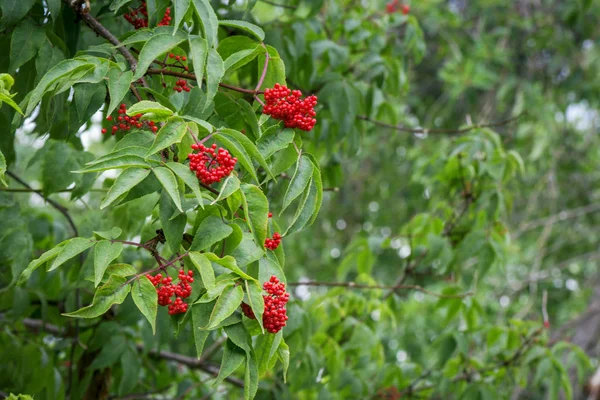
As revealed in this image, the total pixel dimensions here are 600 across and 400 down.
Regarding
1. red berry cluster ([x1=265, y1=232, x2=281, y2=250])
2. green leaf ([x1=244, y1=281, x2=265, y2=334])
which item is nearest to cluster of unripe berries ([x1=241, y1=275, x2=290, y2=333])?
green leaf ([x1=244, y1=281, x2=265, y2=334])

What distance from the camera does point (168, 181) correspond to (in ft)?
4.17

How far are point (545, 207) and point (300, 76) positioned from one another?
13.0 ft

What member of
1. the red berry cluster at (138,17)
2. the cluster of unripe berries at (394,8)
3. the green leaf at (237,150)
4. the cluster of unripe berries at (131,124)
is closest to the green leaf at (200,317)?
the green leaf at (237,150)

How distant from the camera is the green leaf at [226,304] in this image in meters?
1.24

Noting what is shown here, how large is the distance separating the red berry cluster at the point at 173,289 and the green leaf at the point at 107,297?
0.07 m

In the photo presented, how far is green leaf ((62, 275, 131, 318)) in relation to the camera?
50.6 inches

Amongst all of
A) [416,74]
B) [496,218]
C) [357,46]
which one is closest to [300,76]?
[357,46]

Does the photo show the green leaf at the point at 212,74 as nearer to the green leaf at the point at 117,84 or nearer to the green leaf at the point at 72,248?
the green leaf at the point at 117,84

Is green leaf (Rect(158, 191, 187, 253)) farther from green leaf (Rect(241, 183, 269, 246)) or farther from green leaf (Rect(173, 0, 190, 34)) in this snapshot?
green leaf (Rect(173, 0, 190, 34))

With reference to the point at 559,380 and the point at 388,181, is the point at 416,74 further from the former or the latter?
the point at 559,380

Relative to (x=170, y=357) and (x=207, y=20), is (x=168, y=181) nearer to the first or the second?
(x=207, y=20)

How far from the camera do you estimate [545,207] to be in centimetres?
608

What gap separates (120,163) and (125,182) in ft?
0.12

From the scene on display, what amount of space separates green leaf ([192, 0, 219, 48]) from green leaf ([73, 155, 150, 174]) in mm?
330
